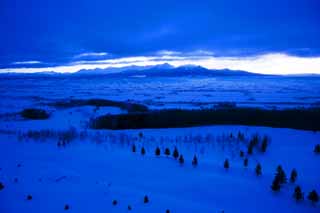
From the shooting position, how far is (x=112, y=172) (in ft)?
20.4

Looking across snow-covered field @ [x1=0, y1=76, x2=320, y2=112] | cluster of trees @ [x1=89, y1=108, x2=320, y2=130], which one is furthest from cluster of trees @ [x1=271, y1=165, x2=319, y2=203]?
snow-covered field @ [x1=0, y1=76, x2=320, y2=112]

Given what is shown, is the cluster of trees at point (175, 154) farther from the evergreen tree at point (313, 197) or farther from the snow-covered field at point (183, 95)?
the snow-covered field at point (183, 95)

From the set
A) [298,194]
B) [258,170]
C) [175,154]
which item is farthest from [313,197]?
[175,154]

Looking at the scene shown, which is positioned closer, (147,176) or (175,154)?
(147,176)

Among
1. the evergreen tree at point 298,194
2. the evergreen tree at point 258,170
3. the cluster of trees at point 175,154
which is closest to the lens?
the evergreen tree at point 298,194

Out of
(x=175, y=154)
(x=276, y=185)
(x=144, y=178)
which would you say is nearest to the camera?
(x=276, y=185)

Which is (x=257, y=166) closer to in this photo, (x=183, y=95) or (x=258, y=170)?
(x=258, y=170)

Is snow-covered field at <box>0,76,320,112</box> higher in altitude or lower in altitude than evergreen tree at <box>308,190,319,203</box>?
lower

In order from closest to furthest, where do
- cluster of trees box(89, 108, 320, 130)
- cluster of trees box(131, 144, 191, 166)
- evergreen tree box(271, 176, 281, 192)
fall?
evergreen tree box(271, 176, 281, 192) < cluster of trees box(131, 144, 191, 166) < cluster of trees box(89, 108, 320, 130)

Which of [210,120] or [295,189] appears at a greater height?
[295,189]

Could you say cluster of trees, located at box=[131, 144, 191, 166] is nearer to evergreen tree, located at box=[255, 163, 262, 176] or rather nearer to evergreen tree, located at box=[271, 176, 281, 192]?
evergreen tree, located at box=[255, 163, 262, 176]

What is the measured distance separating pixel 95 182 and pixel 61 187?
694mm

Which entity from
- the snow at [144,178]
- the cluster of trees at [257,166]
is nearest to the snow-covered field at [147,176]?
the snow at [144,178]

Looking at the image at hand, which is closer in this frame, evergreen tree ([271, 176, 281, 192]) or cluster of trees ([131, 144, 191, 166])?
evergreen tree ([271, 176, 281, 192])
